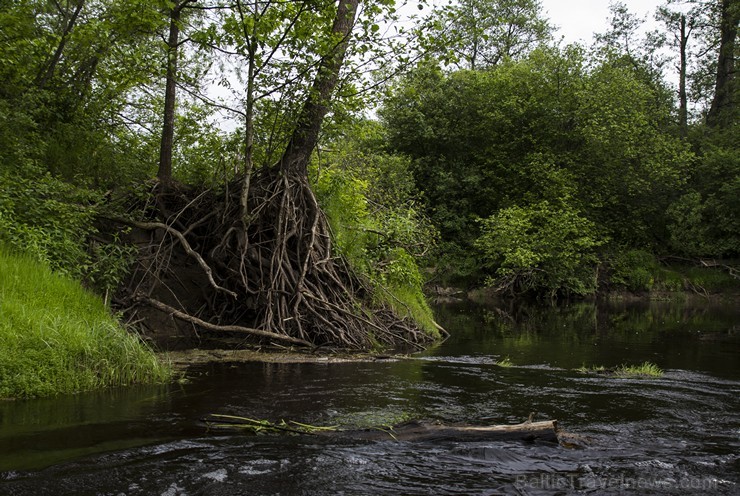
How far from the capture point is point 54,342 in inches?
284

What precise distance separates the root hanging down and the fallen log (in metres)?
4.83

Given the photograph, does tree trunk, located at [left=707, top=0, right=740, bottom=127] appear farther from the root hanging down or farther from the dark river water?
the root hanging down

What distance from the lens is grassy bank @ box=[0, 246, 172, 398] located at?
6.88 meters

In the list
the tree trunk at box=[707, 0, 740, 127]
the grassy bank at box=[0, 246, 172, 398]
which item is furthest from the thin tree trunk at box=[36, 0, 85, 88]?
the tree trunk at box=[707, 0, 740, 127]

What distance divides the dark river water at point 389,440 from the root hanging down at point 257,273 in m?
1.59

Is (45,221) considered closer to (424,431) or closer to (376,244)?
(376,244)

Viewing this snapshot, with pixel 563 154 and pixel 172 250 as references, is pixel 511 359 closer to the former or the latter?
pixel 172 250

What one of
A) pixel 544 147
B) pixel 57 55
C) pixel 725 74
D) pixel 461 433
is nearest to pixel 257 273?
pixel 57 55

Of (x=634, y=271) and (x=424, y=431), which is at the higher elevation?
(x=634, y=271)

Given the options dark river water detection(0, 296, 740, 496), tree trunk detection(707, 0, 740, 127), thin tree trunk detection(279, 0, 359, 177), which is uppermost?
tree trunk detection(707, 0, 740, 127)

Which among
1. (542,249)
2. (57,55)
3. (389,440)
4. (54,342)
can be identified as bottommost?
(389,440)

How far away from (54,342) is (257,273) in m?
4.88

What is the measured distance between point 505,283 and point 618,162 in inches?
355

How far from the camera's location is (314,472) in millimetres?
4707
